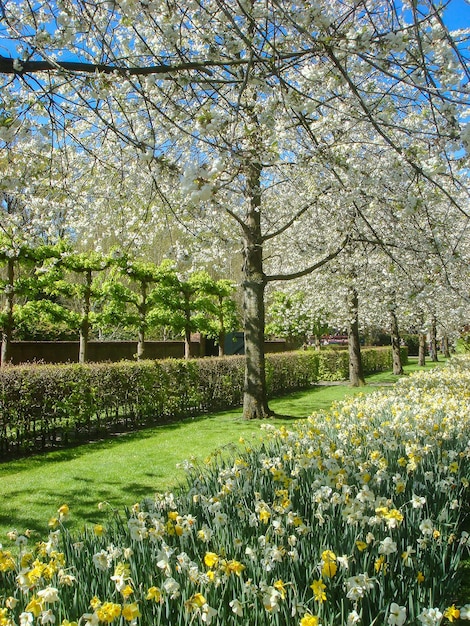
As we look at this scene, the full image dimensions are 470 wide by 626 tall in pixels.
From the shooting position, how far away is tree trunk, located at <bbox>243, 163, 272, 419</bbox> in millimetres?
9547

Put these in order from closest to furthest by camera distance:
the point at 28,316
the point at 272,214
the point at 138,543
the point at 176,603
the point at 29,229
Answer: the point at 176,603 < the point at 138,543 < the point at 29,229 < the point at 272,214 < the point at 28,316

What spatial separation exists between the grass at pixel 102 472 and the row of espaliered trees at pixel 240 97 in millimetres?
1877

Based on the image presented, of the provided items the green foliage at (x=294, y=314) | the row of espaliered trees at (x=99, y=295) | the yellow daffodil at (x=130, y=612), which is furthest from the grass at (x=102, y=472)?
the green foliage at (x=294, y=314)

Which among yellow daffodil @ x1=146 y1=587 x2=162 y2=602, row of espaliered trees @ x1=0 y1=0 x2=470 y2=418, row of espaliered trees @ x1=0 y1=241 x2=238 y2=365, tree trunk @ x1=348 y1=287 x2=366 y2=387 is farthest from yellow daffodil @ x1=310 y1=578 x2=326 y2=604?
tree trunk @ x1=348 y1=287 x2=366 y2=387

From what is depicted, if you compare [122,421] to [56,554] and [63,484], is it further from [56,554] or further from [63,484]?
[56,554]

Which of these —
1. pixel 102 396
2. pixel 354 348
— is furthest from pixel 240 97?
pixel 354 348

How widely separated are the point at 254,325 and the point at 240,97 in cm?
662

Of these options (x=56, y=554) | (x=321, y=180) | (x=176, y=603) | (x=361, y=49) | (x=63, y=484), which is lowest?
(x=63, y=484)

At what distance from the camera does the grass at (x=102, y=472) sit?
181 inches

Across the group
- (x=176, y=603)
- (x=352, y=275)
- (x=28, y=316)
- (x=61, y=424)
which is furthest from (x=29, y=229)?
(x=352, y=275)

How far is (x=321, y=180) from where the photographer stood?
26.1 feet

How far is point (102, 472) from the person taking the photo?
5.89m

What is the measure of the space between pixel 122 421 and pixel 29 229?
3.93m

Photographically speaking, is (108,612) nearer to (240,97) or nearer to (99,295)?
(240,97)
